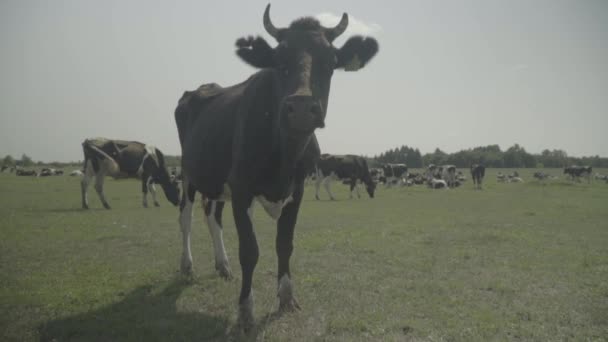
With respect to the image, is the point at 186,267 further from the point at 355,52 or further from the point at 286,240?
the point at 355,52

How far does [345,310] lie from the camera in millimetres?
5133

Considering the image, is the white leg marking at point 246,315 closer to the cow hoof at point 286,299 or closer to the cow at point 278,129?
the cow at point 278,129

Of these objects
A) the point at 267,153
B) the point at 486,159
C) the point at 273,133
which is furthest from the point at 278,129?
the point at 486,159

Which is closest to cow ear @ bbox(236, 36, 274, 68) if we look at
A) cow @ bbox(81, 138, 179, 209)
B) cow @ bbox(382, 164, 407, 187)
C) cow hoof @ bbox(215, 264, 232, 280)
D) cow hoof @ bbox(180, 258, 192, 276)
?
cow hoof @ bbox(215, 264, 232, 280)

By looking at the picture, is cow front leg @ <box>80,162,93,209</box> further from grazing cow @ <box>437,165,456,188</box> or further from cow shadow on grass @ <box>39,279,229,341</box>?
grazing cow @ <box>437,165,456,188</box>

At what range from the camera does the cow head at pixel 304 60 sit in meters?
3.84

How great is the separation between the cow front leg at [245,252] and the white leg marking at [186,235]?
2.59 meters

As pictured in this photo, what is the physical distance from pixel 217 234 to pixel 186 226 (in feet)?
→ 2.48

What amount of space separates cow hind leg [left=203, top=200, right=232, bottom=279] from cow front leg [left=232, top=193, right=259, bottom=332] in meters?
2.08

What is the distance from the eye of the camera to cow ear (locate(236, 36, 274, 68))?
493cm

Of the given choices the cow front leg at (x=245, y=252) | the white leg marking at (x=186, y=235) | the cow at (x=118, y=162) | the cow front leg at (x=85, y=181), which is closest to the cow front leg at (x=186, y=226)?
the white leg marking at (x=186, y=235)

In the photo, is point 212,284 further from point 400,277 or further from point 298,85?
point 298,85

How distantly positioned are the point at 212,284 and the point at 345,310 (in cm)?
236

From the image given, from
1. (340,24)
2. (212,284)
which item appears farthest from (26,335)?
(340,24)
